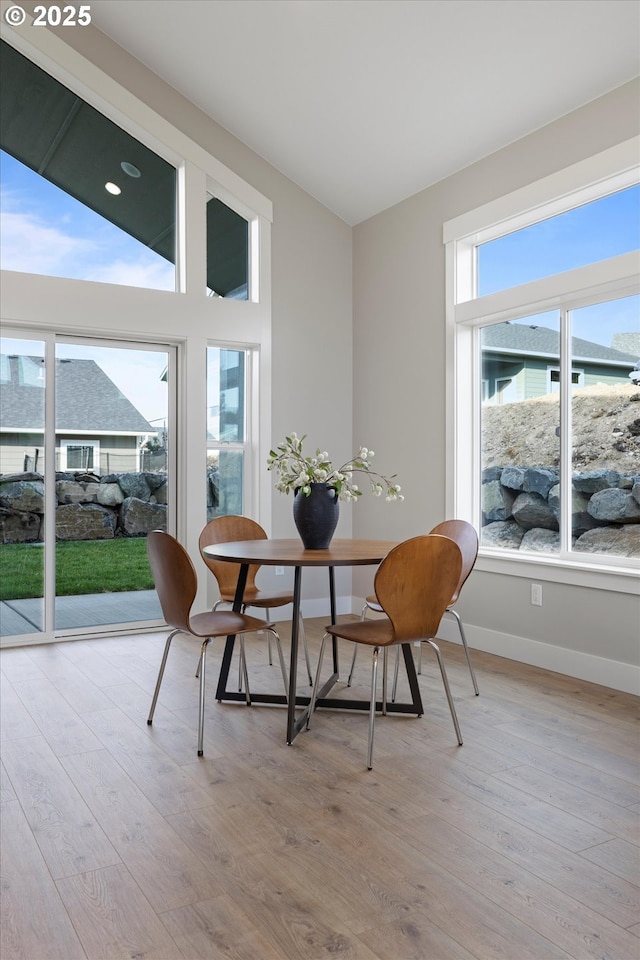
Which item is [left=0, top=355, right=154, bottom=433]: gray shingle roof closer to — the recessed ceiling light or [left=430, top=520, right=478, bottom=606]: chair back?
the recessed ceiling light

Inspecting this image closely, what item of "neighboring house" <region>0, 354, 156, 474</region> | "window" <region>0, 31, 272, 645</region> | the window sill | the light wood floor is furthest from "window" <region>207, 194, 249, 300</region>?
the light wood floor

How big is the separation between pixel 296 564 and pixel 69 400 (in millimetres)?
2717

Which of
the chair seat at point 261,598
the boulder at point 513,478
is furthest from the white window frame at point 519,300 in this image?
the chair seat at point 261,598

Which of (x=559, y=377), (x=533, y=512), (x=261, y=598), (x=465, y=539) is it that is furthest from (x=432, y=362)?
(x=261, y=598)

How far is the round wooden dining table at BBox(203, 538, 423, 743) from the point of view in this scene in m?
2.95

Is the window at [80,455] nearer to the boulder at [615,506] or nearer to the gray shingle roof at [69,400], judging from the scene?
the gray shingle roof at [69,400]

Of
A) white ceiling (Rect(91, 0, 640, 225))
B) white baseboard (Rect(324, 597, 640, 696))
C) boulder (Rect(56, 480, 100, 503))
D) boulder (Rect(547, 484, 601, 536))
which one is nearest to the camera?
white ceiling (Rect(91, 0, 640, 225))

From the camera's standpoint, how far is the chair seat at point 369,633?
283 cm

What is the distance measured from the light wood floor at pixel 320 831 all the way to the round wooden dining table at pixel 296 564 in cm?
7

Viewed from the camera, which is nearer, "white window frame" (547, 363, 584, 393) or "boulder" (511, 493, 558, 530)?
"white window frame" (547, 363, 584, 393)

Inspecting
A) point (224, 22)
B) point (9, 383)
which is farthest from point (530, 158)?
point (9, 383)

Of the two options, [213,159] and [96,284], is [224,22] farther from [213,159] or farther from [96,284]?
[96,284]

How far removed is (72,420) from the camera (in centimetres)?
489

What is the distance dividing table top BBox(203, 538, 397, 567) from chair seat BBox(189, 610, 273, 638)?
0.96ft
